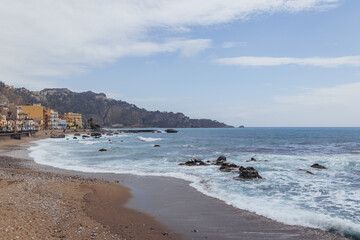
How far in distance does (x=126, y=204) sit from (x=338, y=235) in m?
10.7

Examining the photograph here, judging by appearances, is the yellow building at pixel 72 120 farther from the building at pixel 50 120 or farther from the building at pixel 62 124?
the building at pixel 50 120

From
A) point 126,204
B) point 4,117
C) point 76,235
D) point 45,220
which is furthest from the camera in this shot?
point 4,117

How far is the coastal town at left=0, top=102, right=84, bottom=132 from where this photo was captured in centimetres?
10602

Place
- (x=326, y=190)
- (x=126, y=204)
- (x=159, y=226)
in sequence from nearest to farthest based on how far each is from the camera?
(x=159, y=226) < (x=126, y=204) < (x=326, y=190)

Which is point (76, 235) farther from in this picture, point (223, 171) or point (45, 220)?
point (223, 171)

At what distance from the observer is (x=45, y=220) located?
34.4 ft

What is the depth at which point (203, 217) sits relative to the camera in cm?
1261

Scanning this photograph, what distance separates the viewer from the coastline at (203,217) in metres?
10.6

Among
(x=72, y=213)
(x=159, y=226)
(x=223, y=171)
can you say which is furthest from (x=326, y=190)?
(x=72, y=213)

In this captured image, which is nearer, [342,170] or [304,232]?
[304,232]

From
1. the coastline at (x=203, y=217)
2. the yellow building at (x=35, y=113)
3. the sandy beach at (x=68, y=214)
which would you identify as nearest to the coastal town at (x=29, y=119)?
the yellow building at (x=35, y=113)

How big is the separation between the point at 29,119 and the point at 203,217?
445ft

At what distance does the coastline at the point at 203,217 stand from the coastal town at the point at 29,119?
334 feet

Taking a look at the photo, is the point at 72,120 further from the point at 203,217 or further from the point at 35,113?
the point at 203,217
